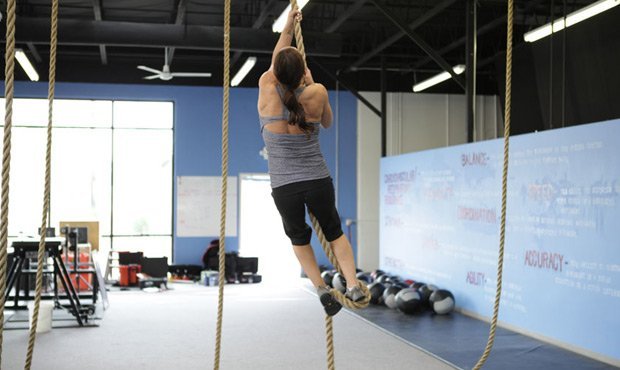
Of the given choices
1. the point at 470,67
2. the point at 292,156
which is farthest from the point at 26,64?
the point at 292,156

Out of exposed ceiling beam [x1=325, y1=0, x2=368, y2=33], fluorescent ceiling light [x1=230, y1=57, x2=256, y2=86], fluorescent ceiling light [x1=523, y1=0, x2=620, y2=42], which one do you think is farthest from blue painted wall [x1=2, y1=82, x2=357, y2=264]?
fluorescent ceiling light [x1=523, y1=0, x2=620, y2=42]

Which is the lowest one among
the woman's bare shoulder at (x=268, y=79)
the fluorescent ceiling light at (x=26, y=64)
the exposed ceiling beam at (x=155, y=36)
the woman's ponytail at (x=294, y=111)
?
the woman's ponytail at (x=294, y=111)

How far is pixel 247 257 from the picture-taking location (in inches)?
542

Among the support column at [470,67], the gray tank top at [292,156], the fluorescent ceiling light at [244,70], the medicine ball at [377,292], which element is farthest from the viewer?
the fluorescent ceiling light at [244,70]

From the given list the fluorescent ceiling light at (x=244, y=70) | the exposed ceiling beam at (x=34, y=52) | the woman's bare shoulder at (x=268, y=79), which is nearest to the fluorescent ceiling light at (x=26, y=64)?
the exposed ceiling beam at (x=34, y=52)

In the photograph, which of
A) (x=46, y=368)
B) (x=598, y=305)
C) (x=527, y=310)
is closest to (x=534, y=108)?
(x=527, y=310)

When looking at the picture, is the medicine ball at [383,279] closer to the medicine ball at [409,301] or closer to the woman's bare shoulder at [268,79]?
the medicine ball at [409,301]

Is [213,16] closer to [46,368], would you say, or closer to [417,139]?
[417,139]

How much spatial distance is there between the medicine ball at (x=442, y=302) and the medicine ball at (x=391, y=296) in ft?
1.75

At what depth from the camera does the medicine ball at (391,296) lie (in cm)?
1002

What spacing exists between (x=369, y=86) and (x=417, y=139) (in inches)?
56.8

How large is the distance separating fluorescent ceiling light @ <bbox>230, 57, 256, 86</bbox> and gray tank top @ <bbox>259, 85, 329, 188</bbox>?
850 cm

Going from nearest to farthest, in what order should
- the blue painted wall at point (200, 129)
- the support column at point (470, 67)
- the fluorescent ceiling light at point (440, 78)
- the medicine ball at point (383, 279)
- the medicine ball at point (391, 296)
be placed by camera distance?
the medicine ball at point (391, 296) < the support column at point (470, 67) < the medicine ball at point (383, 279) < the fluorescent ceiling light at point (440, 78) < the blue painted wall at point (200, 129)

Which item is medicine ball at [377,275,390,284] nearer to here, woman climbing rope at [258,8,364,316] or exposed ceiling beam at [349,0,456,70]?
exposed ceiling beam at [349,0,456,70]
